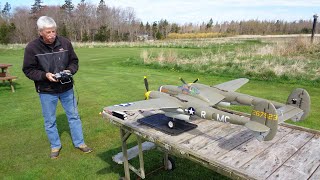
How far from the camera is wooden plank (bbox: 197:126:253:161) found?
13.1 ft

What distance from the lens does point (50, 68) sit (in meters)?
6.36

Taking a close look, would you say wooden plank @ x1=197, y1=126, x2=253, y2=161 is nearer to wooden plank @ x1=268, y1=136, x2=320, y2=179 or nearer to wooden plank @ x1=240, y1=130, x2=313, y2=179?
wooden plank @ x1=240, y1=130, x2=313, y2=179

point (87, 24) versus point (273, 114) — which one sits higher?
point (87, 24)

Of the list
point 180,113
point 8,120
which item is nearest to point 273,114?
point 180,113

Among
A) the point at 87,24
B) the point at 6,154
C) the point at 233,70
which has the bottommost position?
the point at 6,154

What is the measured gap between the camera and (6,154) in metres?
7.41

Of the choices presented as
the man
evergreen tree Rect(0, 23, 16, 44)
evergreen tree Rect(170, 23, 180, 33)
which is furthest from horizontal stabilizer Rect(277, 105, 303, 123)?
evergreen tree Rect(170, 23, 180, 33)

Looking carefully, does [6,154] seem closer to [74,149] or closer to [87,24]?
[74,149]

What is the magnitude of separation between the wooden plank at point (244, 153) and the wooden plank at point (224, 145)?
9 centimetres

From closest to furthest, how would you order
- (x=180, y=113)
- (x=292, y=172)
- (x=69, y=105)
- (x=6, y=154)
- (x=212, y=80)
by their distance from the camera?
(x=292, y=172) < (x=180, y=113) < (x=69, y=105) < (x=6, y=154) < (x=212, y=80)

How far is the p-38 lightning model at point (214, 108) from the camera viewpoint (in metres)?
3.92

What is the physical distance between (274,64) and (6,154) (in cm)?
1662

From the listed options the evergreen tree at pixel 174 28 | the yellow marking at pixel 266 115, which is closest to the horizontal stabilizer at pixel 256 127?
the yellow marking at pixel 266 115

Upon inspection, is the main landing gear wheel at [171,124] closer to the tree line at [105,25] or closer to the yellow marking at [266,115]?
the yellow marking at [266,115]
